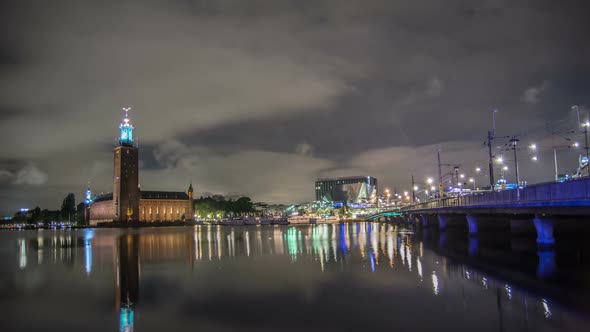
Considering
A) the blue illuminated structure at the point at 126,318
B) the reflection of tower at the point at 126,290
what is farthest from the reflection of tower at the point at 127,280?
the blue illuminated structure at the point at 126,318

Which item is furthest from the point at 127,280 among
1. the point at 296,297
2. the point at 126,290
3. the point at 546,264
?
the point at 546,264

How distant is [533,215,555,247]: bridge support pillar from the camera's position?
44219 mm

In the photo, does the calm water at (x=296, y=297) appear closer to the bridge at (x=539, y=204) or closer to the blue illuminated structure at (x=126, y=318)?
the blue illuminated structure at (x=126, y=318)

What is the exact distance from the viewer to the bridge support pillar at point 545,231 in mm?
44219

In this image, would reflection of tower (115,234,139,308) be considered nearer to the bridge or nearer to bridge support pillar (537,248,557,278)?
bridge support pillar (537,248,557,278)

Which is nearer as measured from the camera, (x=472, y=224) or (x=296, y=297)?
(x=296, y=297)

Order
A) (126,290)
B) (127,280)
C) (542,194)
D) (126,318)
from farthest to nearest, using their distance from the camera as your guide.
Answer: (542,194) → (127,280) → (126,290) → (126,318)

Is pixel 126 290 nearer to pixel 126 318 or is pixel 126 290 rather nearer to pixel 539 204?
pixel 126 318

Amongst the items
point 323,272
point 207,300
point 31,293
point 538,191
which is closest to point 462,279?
point 323,272

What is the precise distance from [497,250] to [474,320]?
28633 millimetres

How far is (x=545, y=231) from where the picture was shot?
4478 cm

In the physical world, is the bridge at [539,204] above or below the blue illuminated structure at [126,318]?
above

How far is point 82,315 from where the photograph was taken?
21.1 meters

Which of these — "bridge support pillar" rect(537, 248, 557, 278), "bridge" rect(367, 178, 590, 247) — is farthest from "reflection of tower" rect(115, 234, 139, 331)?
"bridge" rect(367, 178, 590, 247)
